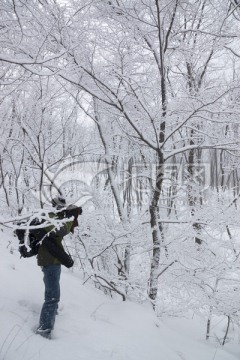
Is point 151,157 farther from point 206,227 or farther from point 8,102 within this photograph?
point 8,102

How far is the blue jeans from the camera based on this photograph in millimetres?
3443

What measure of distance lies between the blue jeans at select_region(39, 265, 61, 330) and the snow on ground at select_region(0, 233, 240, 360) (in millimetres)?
165

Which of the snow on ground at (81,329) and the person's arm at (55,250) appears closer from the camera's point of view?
the snow on ground at (81,329)

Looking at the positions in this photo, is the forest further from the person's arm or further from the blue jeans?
the blue jeans

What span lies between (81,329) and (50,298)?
592 mm

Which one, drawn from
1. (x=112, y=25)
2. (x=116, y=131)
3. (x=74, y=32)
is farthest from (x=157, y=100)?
(x=116, y=131)

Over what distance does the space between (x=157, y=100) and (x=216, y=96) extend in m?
0.95

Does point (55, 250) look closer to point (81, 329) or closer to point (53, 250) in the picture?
point (53, 250)

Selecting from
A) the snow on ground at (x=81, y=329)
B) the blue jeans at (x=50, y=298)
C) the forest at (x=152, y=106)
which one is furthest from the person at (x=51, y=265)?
the forest at (x=152, y=106)

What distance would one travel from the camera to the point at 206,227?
538 cm

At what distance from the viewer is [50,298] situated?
11.4 feet

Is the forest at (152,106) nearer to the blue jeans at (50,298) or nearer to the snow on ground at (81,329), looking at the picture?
the snow on ground at (81,329)

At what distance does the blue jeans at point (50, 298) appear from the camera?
3.44m

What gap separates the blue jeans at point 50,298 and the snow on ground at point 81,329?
165 mm
